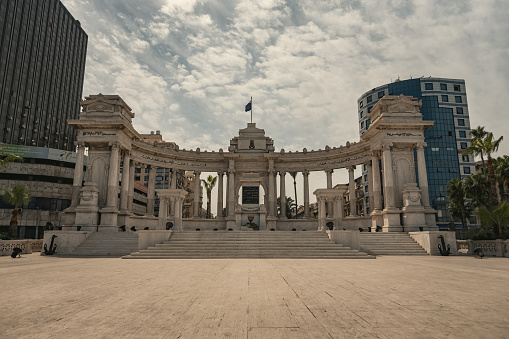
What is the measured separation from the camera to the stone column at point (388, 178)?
3875cm

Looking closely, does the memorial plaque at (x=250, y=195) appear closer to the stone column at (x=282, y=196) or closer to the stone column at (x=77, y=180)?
the stone column at (x=282, y=196)

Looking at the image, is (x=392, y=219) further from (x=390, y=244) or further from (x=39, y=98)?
(x=39, y=98)

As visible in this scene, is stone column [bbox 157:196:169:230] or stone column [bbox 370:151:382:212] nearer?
stone column [bbox 157:196:169:230]

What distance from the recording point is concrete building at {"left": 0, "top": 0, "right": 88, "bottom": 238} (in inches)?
2478

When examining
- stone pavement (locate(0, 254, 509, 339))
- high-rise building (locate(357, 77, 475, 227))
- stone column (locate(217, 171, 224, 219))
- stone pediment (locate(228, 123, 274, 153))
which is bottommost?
stone pavement (locate(0, 254, 509, 339))

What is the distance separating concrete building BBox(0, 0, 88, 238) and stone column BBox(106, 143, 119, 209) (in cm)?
2935

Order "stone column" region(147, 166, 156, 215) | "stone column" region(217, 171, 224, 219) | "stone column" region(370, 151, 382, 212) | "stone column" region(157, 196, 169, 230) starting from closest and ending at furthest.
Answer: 1. "stone column" region(157, 196, 169, 230)
2. "stone column" region(370, 151, 382, 212)
3. "stone column" region(147, 166, 156, 215)
4. "stone column" region(217, 171, 224, 219)

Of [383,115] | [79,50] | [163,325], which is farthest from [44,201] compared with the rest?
[79,50]

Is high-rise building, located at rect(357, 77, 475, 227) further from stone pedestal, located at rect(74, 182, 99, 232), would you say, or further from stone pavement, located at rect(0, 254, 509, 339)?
stone pavement, located at rect(0, 254, 509, 339)

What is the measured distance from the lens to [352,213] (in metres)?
48.2

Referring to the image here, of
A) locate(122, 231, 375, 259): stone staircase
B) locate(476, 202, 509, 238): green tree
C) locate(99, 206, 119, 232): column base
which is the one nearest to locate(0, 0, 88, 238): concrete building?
locate(99, 206, 119, 232): column base

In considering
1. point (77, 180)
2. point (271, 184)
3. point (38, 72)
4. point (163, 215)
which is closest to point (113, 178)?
point (77, 180)

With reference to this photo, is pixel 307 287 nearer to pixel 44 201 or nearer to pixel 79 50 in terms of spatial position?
pixel 44 201

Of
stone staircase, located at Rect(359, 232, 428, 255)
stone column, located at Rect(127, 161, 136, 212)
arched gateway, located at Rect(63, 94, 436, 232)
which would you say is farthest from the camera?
stone column, located at Rect(127, 161, 136, 212)
